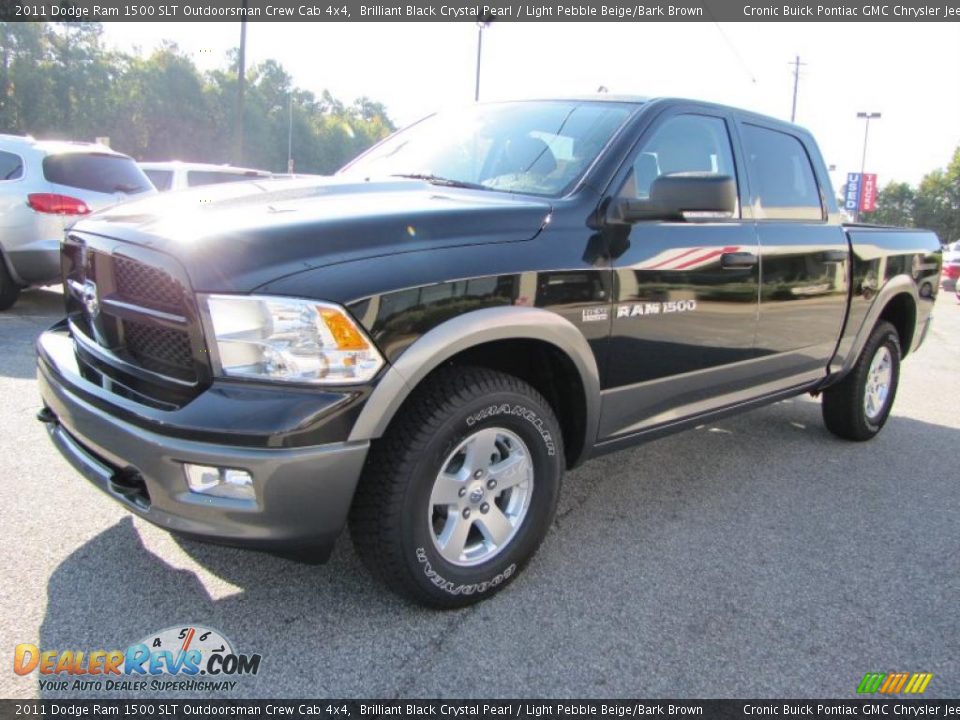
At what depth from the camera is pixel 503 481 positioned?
2.65m

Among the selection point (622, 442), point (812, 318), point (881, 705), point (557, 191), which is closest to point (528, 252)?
point (557, 191)

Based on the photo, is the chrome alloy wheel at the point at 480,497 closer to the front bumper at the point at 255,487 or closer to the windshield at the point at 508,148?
the front bumper at the point at 255,487

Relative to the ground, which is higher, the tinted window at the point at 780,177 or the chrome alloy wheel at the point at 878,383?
the tinted window at the point at 780,177

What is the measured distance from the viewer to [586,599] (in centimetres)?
272

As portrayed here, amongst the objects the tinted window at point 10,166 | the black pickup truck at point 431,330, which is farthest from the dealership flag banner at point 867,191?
the black pickup truck at point 431,330

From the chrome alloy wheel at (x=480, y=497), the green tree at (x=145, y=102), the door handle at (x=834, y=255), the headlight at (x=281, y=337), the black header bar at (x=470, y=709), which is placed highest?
the green tree at (x=145, y=102)

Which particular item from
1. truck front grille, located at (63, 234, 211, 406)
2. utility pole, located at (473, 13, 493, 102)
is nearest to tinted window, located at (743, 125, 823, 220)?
truck front grille, located at (63, 234, 211, 406)

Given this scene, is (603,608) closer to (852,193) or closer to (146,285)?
(146,285)

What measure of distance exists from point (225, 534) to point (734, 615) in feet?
5.81

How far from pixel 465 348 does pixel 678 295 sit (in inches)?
44.1

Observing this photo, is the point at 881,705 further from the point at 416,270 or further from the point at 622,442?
the point at 416,270

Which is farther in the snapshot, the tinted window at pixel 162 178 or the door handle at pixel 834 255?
the tinted window at pixel 162 178

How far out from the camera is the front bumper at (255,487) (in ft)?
6.76

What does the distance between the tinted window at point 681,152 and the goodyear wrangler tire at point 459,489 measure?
3.38 ft
